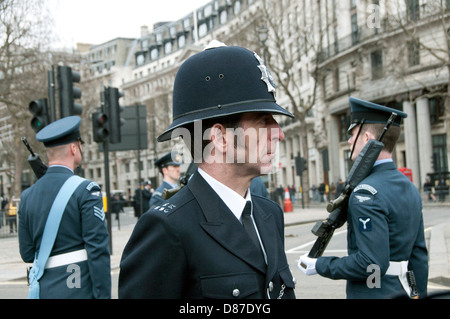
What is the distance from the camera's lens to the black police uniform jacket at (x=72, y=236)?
4.08 m

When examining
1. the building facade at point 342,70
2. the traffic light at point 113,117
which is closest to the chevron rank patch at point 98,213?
the traffic light at point 113,117

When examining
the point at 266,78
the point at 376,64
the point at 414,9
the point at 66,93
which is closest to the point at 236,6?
the point at 376,64

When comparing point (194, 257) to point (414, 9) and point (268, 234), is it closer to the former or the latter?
point (268, 234)

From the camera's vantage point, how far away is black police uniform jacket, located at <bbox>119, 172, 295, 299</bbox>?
201cm

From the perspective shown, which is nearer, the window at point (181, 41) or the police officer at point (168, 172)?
the police officer at point (168, 172)

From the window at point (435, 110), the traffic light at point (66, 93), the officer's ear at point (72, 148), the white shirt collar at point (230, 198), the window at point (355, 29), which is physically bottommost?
the white shirt collar at point (230, 198)

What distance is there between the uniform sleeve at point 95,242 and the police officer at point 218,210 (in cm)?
196

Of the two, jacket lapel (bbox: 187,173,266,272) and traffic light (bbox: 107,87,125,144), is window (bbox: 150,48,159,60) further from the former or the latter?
jacket lapel (bbox: 187,173,266,272)

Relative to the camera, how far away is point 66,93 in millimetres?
10633

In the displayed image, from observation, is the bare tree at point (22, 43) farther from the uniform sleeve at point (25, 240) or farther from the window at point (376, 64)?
the uniform sleeve at point (25, 240)

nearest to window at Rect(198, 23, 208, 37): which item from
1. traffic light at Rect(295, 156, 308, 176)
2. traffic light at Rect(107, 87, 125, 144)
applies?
traffic light at Rect(295, 156, 308, 176)

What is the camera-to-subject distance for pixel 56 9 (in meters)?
30.0

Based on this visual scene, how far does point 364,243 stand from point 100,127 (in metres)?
9.44

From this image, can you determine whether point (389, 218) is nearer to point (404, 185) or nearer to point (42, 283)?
point (404, 185)
